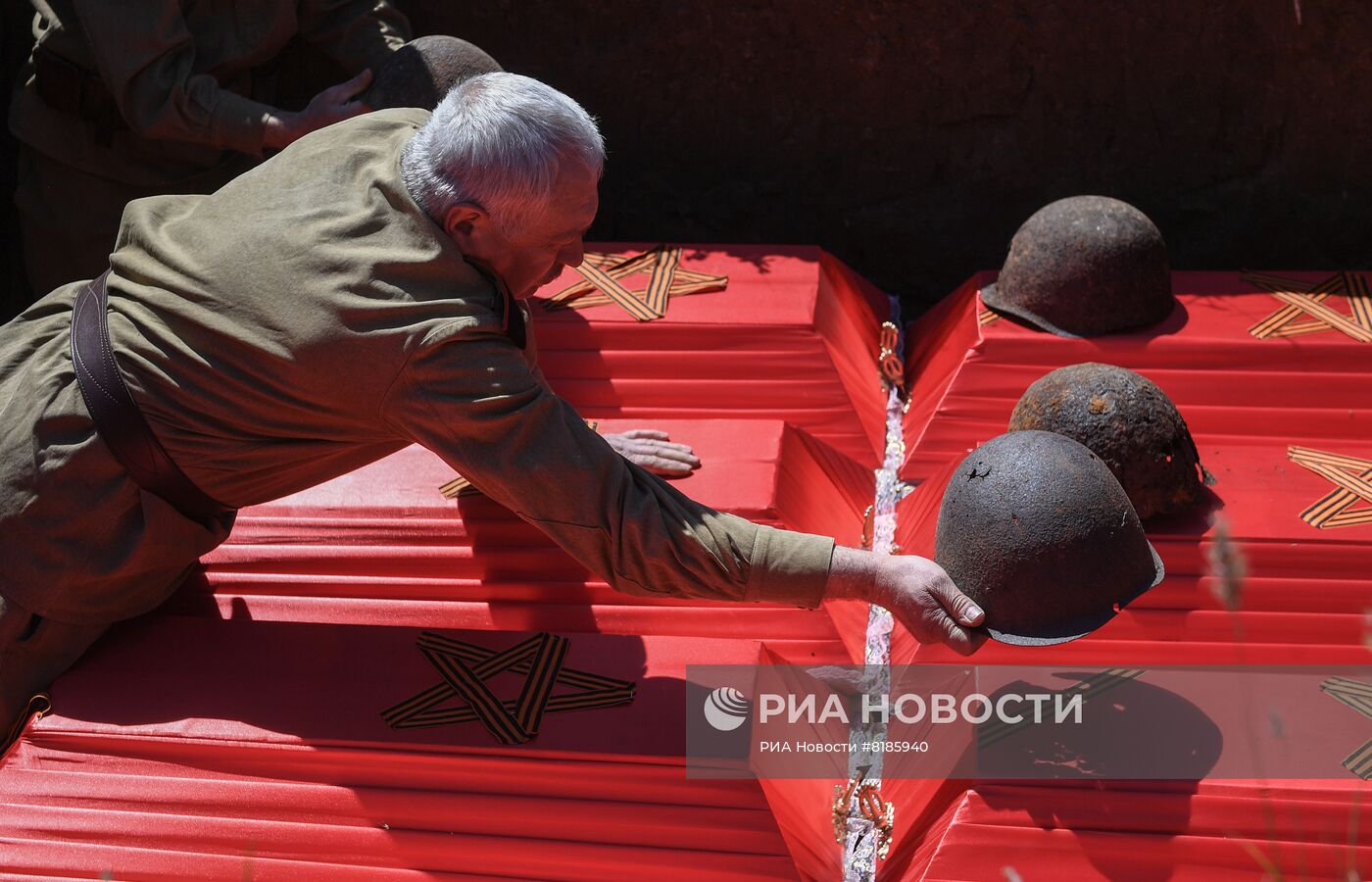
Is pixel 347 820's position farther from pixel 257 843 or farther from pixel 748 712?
pixel 748 712

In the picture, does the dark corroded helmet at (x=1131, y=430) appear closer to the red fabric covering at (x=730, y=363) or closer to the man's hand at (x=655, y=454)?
the red fabric covering at (x=730, y=363)

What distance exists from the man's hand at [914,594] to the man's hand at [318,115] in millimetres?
2341

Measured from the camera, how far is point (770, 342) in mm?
4324

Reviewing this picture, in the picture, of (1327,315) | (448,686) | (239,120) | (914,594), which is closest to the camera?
(914,594)

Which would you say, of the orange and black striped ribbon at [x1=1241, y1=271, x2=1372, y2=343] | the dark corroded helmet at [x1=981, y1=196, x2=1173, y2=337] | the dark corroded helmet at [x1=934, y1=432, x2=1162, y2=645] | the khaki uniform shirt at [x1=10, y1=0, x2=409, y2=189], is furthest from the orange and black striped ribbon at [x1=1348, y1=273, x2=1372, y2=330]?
the khaki uniform shirt at [x1=10, y1=0, x2=409, y2=189]

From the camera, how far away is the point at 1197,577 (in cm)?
330

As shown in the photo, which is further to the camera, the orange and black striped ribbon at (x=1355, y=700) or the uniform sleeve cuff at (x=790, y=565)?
the orange and black striped ribbon at (x=1355, y=700)

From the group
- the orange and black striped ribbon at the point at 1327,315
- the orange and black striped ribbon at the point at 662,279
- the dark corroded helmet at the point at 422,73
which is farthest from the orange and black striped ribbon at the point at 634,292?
the orange and black striped ribbon at the point at 1327,315

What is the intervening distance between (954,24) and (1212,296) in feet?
5.01

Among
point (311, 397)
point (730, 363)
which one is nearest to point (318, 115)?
point (730, 363)

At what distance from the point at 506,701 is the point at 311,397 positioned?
76cm

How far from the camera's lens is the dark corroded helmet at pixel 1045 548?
2488 millimetres

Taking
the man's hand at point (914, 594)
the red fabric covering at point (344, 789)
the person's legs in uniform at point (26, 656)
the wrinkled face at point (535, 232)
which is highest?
the wrinkled face at point (535, 232)

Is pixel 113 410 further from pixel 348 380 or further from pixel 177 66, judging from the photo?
pixel 177 66
